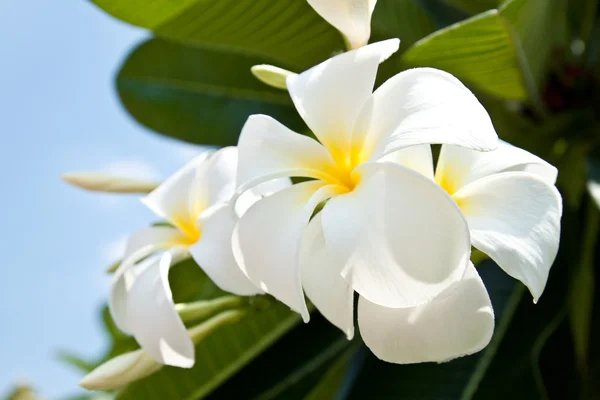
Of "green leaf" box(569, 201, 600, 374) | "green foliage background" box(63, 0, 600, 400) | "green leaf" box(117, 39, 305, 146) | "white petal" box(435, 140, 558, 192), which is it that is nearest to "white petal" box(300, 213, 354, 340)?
"white petal" box(435, 140, 558, 192)

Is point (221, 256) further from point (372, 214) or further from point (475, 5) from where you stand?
point (475, 5)

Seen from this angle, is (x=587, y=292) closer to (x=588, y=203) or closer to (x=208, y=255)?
(x=588, y=203)

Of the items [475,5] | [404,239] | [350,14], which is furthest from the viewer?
[475,5]

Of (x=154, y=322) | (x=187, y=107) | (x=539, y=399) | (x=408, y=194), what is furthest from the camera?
(x=187, y=107)

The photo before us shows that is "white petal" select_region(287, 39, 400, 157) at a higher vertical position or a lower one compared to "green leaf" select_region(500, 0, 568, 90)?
higher

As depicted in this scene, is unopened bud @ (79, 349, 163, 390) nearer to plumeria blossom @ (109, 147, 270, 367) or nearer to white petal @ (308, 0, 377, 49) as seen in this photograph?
plumeria blossom @ (109, 147, 270, 367)

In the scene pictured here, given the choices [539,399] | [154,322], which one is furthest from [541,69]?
[154,322]

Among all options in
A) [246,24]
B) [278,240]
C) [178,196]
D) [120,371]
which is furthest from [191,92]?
[278,240]
